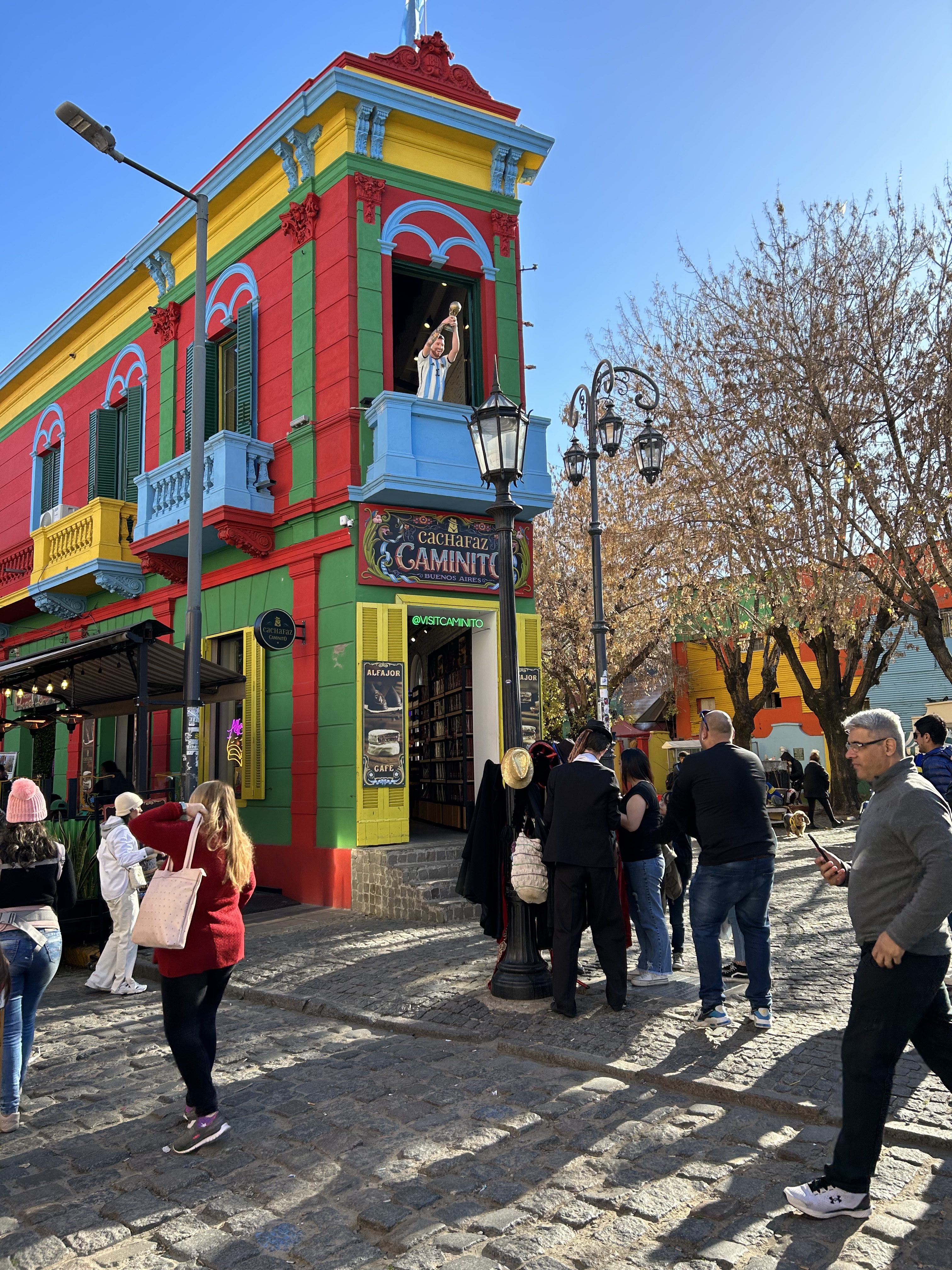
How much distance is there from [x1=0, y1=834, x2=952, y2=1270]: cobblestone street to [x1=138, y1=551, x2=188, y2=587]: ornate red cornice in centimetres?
939

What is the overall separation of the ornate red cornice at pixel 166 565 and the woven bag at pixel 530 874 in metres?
10.1

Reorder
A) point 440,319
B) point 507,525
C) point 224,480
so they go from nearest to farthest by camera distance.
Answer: point 507,525, point 224,480, point 440,319

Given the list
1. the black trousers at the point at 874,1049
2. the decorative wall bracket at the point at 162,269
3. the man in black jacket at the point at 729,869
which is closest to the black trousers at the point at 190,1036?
the black trousers at the point at 874,1049

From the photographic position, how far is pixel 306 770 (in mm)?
12945

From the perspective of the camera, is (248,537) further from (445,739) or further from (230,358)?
(445,739)

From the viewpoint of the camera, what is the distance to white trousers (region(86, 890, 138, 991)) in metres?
8.26

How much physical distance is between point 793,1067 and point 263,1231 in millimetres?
3013

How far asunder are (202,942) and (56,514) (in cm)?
1700

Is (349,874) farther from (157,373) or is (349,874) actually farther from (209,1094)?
(157,373)

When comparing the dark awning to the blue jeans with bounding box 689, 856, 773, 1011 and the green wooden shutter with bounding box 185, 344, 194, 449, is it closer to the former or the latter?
the green wooden shutter with bounding box 185, 344, 194, 449

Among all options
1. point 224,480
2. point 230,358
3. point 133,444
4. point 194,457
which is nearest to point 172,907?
point 194,457

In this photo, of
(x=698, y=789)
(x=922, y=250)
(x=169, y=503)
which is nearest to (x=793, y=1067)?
(x=698, y=789)

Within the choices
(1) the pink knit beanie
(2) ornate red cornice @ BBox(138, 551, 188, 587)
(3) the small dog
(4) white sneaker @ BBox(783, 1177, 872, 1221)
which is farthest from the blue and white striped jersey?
(4) white sneaker @ BBox(783, 1177, 872, 1221)

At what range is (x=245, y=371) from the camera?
14680mm
